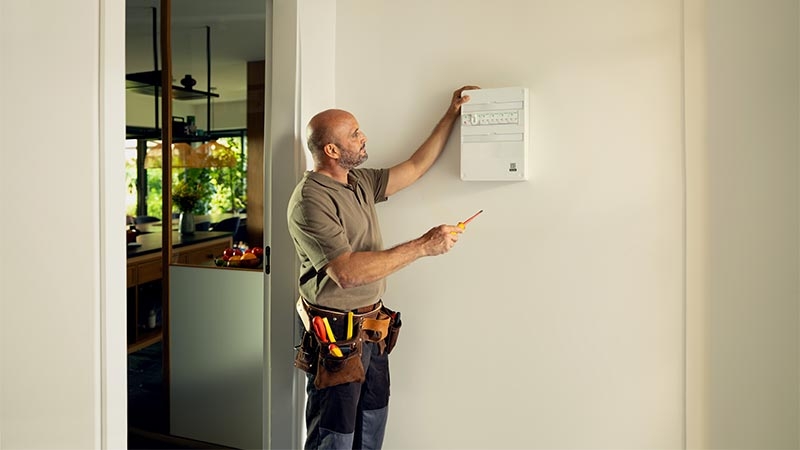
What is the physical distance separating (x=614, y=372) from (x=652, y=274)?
35cm

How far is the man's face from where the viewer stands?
6.83 ft

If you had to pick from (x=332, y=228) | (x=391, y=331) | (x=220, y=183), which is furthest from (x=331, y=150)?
(x=220, y=183)

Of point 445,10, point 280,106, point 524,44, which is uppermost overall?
point 445,10

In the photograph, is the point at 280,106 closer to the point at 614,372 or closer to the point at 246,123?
the point at 246,123

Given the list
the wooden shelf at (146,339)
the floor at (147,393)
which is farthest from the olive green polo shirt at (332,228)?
the wooden shelf at (146,339)

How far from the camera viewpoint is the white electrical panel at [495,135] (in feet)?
6.91

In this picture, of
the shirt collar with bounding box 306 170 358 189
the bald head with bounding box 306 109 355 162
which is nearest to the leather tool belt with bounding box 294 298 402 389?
the shirt collar with bounding box 306 170 358 189

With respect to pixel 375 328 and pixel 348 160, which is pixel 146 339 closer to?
pixel 375 328

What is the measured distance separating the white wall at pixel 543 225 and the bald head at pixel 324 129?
1.03ft
